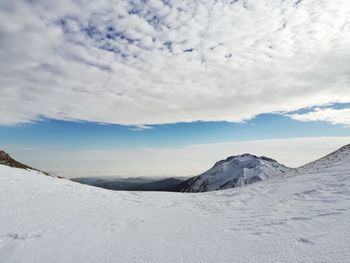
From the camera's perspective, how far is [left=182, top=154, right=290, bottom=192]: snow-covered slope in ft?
428

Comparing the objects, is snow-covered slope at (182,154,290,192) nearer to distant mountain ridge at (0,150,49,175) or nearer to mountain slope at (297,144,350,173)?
mountain slope at (297,144,350,173)

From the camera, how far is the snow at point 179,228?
21.5 feet

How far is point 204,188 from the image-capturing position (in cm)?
16012

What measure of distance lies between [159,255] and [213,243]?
142cm

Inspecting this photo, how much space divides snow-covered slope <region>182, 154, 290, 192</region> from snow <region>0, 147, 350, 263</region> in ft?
381

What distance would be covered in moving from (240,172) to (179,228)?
454 ft

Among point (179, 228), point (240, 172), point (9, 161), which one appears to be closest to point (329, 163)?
point (179, 228)

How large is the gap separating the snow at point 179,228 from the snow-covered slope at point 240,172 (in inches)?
4570

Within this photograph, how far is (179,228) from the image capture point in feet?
29.3

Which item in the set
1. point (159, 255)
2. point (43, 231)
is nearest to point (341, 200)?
point (159, 255)

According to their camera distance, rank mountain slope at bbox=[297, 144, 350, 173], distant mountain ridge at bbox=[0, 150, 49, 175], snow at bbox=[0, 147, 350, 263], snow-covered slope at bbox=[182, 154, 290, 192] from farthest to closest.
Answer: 1. snow-covered slope at bbox=[182, 154, 290, 192]
2. distant mountain ridge at bbox=[0, 150, 49, 175]
3. mountain slope at bbox=[297, 144, 350, 173]
4. snow at bbox=[0, 147, 350, 263]

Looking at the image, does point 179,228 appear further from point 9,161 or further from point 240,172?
point 240,172

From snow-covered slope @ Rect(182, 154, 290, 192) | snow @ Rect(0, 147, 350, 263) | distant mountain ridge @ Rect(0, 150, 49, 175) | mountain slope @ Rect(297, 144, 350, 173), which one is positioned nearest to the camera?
snow @ Rect(0, 147, 350, 263)

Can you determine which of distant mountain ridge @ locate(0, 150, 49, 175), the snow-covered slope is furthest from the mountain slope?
the snow-covered slope
